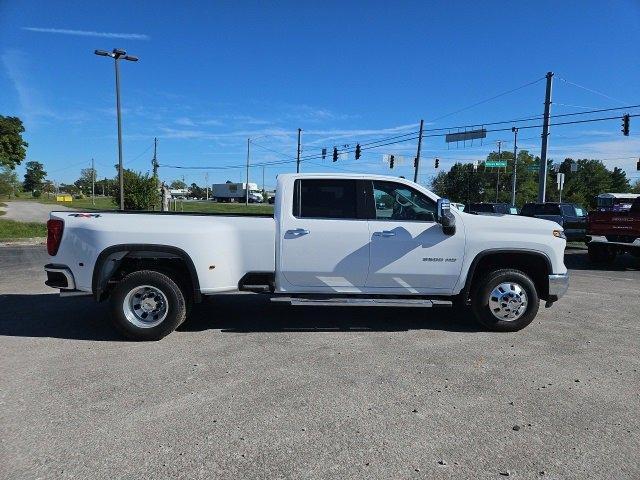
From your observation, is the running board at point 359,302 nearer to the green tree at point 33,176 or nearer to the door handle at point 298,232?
the door handle at point 298,232

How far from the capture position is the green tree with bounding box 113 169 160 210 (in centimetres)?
2675

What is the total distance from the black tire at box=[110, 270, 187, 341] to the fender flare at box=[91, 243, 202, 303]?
172mm

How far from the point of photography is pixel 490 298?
6.07 meters

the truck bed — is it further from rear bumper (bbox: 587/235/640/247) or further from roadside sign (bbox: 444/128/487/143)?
roadside sign (bbox: 444/128/487/143)

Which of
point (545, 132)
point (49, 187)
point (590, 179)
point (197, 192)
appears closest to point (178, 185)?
point (197, 192)

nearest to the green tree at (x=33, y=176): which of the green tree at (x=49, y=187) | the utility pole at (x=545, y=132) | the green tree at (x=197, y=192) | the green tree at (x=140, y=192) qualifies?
the green tree at (x=49, y=187)

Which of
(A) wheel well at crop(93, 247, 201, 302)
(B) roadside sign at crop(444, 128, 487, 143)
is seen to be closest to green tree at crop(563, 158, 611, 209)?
(B) roadside sign at crop(444, 128, 487, 143)

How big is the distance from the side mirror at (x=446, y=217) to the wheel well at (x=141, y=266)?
2882 millimetres

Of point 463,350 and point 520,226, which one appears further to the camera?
point 520,226

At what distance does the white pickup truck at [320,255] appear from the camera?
5488mm

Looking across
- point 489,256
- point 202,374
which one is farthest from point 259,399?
point 489,256

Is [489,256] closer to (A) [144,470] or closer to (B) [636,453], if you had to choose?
(B) [636,453]

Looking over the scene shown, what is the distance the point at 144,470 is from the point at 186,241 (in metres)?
2.88

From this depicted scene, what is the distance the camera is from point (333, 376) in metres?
4.55
